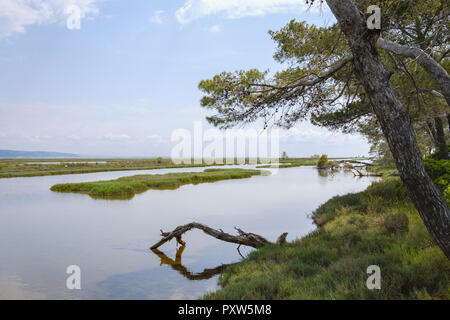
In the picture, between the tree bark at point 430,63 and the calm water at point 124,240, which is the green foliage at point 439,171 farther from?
the calm water at point 124,240

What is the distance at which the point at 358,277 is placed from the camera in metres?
6.01

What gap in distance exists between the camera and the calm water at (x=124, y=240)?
8.90 m

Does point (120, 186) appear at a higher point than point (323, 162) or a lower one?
lower

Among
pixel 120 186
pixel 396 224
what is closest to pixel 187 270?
pixel 396 224

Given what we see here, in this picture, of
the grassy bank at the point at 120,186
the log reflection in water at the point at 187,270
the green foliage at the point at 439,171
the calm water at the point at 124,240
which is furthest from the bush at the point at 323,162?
the log reflection in water at the point at 187,270

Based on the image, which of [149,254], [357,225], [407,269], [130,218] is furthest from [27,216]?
[407,269]

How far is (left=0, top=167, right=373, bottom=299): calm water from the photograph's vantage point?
890cm

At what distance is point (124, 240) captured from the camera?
1373 centimetres

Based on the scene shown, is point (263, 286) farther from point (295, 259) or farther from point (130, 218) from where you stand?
point (130, 218)

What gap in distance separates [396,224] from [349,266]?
3.67 m

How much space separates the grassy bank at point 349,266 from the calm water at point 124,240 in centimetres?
198

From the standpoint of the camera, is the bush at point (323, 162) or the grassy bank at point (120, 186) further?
the bush at point (323, 162)

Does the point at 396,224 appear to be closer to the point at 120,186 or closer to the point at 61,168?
the point at 120,186
